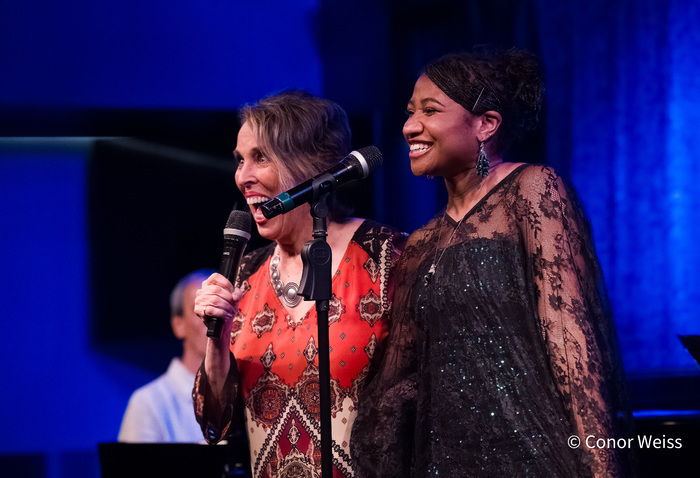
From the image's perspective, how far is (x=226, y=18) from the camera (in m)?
4.11

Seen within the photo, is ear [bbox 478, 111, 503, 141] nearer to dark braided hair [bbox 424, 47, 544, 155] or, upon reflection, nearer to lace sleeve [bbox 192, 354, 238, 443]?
dark braided hair [bbox 424, 47, 544, 155]

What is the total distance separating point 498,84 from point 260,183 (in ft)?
2.35

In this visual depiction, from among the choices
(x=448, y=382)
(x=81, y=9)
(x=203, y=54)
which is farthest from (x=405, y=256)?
(x=81, y=9)

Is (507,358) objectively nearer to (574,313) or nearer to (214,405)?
(574,313)

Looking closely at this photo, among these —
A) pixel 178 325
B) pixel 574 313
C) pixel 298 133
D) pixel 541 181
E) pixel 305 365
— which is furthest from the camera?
pixel 178 325

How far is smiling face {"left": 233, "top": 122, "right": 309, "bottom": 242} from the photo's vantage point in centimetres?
209

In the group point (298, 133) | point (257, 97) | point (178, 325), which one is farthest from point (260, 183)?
point (178, 325)

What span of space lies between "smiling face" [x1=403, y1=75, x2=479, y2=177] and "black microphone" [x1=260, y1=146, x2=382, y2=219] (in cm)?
17

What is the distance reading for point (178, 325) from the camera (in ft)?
14.6

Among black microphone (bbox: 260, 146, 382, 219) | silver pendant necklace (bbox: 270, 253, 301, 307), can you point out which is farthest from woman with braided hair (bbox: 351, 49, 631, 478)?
silver pendant necklace (bbox: 270, 253, 301, 307)

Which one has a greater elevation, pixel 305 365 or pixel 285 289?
pixel 285 289

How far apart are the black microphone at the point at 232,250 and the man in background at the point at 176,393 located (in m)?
2.56

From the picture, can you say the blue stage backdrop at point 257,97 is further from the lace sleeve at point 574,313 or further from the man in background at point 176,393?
the lace sleeve at point 574,313

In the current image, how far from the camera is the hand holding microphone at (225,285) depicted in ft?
5.74
